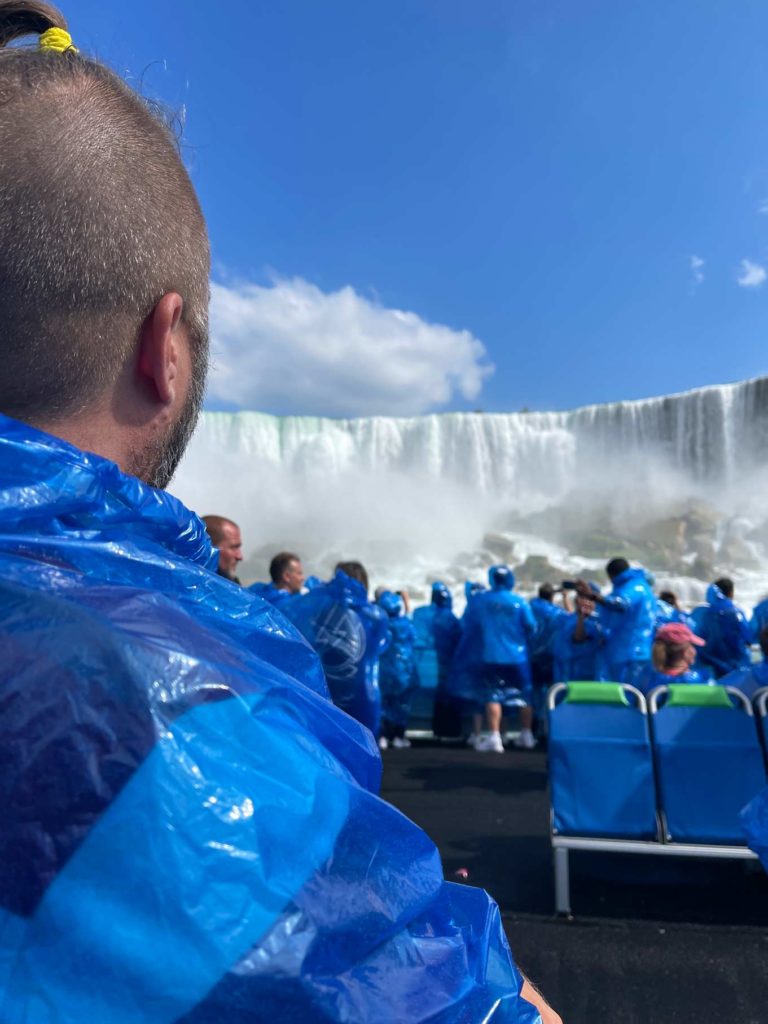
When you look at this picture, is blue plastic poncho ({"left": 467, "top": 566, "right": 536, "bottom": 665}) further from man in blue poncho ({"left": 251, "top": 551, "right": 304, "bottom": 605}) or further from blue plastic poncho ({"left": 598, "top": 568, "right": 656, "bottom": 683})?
man in blue poncho ({"left": 251, "top": 551, "right": 304, "bottom": 605})

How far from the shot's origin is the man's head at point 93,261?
2.23ft

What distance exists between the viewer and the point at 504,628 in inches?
282

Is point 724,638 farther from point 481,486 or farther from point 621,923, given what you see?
point 481,486

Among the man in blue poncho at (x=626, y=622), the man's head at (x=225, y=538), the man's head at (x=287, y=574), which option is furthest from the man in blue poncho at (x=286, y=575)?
the man in blue poncho at (x=626, y=622)

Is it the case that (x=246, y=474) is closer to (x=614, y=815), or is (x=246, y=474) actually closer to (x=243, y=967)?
(x=614, y=815)

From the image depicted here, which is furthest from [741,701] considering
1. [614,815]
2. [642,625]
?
[642,625]

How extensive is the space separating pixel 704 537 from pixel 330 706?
3142 cm

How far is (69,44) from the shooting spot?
2.89 ft

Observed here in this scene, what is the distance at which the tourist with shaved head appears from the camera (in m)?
0.44

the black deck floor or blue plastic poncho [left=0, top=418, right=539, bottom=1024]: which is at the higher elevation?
blue plastic poncho [left=0, top=418, right=539, bottom=1024]

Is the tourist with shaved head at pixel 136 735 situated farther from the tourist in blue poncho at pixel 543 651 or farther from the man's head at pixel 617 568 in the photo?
the tourist in blue poncho at pixel 543 651

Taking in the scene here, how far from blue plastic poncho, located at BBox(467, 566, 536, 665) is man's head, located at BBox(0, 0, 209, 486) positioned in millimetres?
6552

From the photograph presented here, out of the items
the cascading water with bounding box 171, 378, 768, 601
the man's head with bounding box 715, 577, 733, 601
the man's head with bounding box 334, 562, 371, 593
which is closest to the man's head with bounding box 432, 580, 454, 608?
the man's head with bounding box 715, 577, 733, 601

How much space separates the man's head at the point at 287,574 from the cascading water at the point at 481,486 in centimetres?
2359
